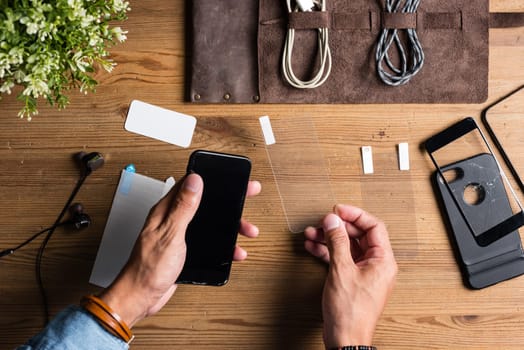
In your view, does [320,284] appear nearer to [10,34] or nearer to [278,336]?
[278,336]

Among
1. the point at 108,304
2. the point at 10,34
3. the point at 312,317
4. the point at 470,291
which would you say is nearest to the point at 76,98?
the point at 10,34

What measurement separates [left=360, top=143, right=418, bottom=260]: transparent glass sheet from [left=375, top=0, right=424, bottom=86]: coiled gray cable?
14cm

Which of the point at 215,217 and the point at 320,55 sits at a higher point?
the point at 320,55

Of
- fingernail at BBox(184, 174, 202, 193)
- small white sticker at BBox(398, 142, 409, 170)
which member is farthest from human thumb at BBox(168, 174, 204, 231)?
small white sticker at BBox(398, 142, 409, 170)

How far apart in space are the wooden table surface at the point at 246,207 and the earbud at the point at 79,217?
21 millimetres

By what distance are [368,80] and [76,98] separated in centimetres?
59

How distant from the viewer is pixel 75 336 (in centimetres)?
73

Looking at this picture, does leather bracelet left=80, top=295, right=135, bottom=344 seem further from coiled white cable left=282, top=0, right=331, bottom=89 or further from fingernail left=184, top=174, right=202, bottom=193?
coiled white cable left=282, top=0, right=331, bottom=89

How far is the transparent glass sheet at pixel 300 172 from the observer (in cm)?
96

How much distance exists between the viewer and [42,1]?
2.17 ft

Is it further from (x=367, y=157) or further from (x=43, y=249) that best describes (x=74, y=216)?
(x=367, y=157)

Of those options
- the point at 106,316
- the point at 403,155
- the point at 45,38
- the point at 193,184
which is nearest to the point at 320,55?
the point at 403,155

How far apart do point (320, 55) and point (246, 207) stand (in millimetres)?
335

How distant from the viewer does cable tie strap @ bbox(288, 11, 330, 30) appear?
0.91 meters
